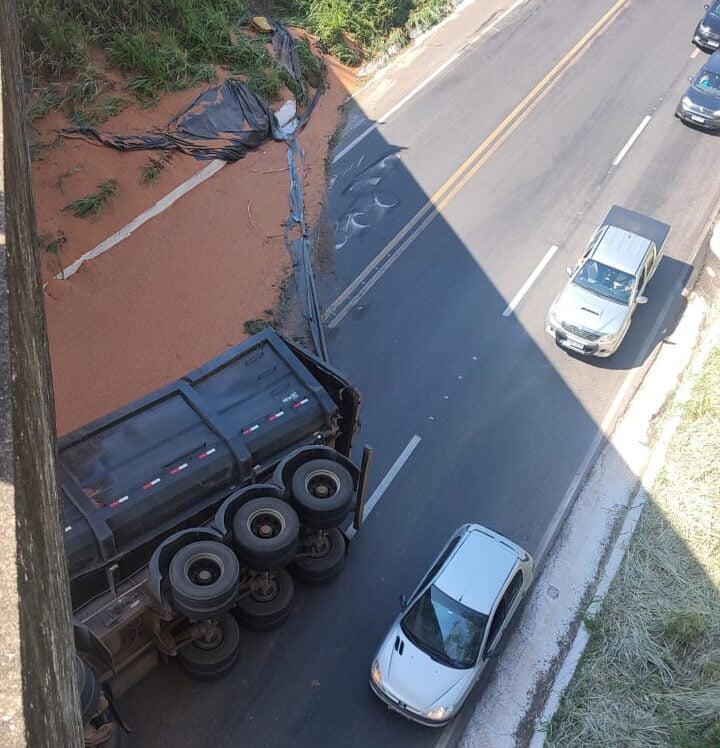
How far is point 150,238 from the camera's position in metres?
16.6

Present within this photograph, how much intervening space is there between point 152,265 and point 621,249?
30.1ft

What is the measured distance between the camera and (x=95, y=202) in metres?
16.3

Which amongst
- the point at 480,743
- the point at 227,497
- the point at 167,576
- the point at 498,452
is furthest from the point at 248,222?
the point at 480,743

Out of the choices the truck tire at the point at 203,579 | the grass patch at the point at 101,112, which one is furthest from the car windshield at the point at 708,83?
the truck tire at the point at 203,579

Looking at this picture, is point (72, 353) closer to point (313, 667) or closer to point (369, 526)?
point (369, 526)

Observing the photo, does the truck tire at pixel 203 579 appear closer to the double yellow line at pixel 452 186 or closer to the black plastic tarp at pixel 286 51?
the double yellow line at pixel 452 186

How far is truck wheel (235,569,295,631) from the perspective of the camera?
10945 millimetres

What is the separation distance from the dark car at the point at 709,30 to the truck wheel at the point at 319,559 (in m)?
21.1

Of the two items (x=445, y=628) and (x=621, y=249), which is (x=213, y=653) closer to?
(x=445, y=628)

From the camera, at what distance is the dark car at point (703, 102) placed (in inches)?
842

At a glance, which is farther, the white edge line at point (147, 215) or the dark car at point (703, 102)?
the dark car at point (703, 102)

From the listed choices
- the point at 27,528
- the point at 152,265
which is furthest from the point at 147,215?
the point at 27,528

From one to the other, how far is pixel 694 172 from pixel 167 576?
17.0m

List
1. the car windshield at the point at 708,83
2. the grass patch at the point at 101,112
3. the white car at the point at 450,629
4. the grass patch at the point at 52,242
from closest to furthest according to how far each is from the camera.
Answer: the white car at the point at 450,629 → the grass patch at the point at 52,242 → the grass patch at the point at 101,112 → the car windshield at the point at 708,83
